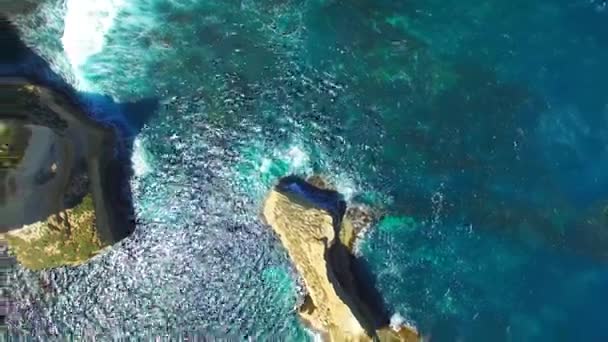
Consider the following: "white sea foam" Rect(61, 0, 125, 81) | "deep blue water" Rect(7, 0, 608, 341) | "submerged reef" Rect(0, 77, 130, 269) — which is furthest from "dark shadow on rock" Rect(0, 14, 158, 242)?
"white sea foam" Rect(61, 0, 125, 81)

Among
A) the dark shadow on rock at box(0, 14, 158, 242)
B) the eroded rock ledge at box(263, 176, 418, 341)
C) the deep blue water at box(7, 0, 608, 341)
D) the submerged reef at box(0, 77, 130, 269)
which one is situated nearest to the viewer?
the submerged reef at box(0, 77, 130, 269)

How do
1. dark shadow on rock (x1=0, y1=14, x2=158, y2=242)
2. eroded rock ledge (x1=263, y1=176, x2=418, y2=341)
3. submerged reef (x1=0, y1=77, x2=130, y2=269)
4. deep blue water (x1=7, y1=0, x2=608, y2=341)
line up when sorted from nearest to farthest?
1. submerged reef (x1=0, y1=77, x2=130, y2=269)
2. dark shadow on rock (x1=0, y1=14, x2=158, y2=242)
3. eroded rock ledge (x1=263, y1=176, x2=418, y2=341)
4. deep blue water (x1=7, y1=0, x2=608, y2=341)

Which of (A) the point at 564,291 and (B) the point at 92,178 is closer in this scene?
(B) the point at 92,178

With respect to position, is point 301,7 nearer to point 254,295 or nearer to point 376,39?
point 376,39

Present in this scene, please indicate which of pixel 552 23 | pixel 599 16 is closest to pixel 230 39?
pixel 552 23

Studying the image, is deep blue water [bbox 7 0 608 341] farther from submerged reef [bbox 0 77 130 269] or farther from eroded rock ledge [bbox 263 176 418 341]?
submerged reef [bbox 0 77 130 269]

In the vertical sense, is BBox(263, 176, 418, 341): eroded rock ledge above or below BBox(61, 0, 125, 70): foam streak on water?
below

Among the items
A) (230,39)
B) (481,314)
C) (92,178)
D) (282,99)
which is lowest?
(481,314)
